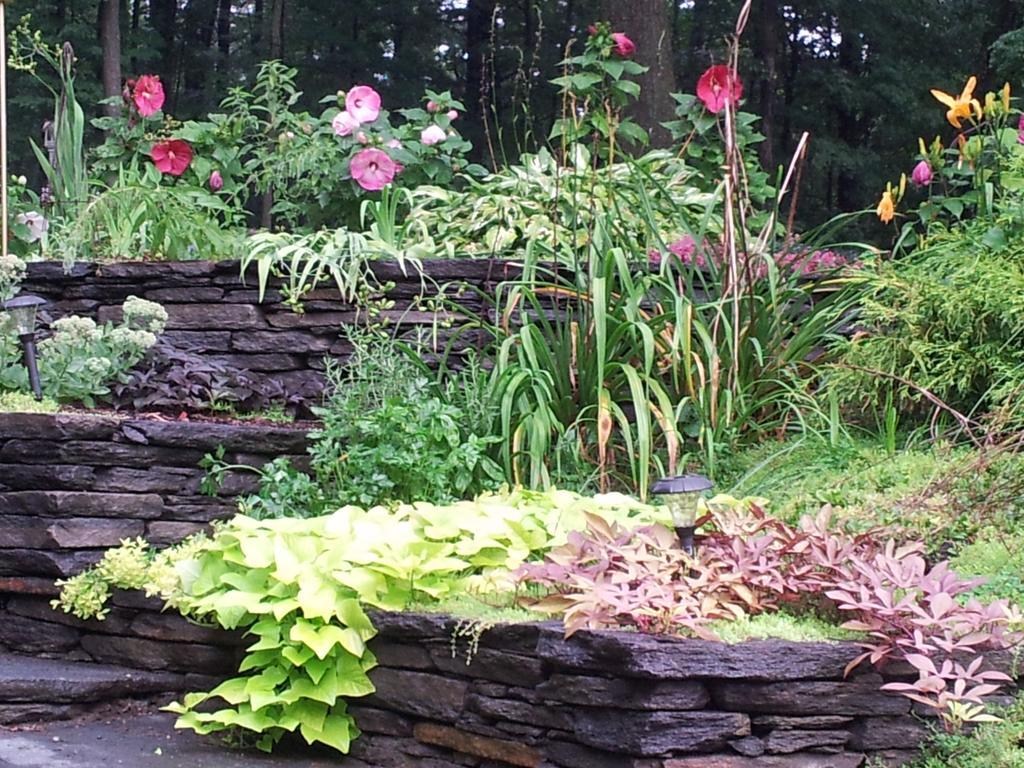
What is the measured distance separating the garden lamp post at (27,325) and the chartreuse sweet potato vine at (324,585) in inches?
48.5

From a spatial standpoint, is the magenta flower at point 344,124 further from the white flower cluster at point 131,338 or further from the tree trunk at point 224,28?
the tree trunk at point 224,28

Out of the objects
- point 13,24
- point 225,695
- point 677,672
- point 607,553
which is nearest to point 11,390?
point 225,695

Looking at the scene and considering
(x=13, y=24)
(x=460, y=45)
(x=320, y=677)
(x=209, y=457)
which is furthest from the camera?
(x=460, y=45)

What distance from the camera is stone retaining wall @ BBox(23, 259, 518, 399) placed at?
4.65m

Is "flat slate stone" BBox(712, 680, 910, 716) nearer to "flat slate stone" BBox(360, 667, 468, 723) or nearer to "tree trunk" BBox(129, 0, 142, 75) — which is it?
"flat slate stone" BBox(360, 667, 468, 723)

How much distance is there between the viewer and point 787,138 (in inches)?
651

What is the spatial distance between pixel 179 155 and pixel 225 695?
3.71 meters

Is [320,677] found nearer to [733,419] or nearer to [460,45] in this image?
[733,419]

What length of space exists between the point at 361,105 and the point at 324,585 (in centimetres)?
344

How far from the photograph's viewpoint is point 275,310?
4.69 meters

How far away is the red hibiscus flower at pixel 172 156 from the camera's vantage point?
583 cm

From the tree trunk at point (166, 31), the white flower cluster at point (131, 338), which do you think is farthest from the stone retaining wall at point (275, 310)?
the tree trunk at point (166, 31)

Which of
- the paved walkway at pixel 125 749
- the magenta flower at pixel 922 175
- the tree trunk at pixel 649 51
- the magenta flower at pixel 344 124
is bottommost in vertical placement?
the paved walkway at pixel 125 749

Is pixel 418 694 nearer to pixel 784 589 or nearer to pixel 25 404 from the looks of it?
pixel 784 589
